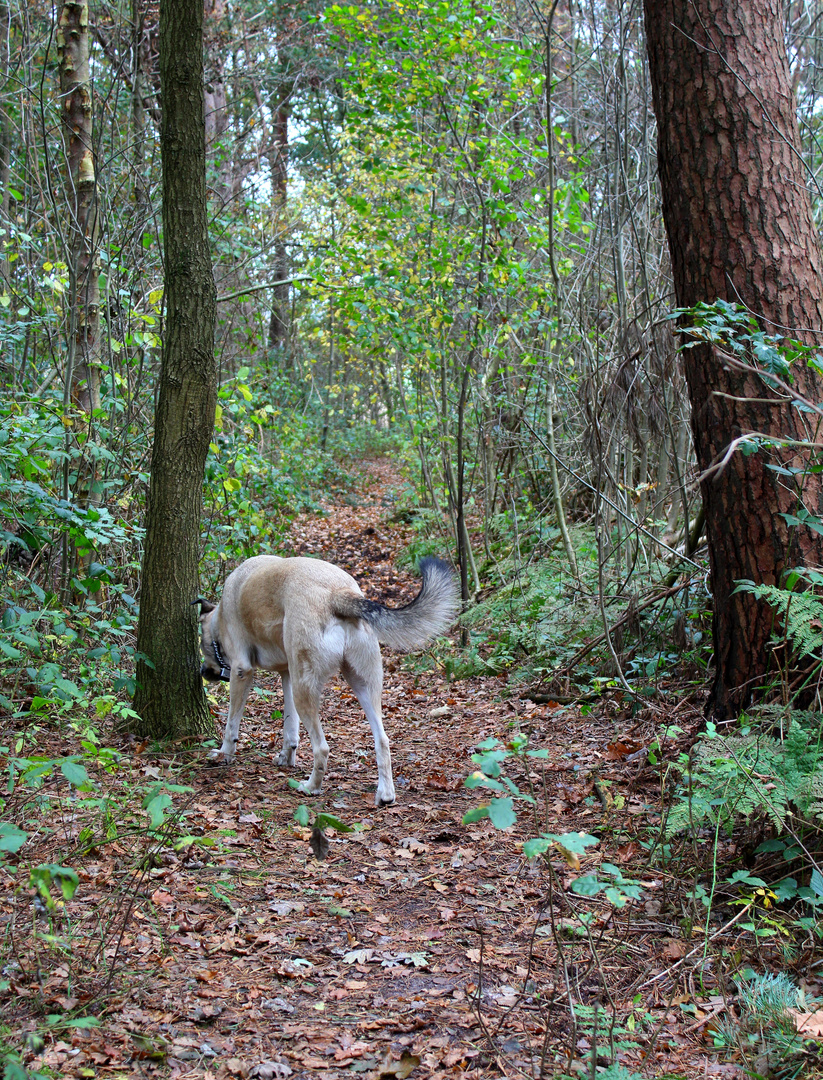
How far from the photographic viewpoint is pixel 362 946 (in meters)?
3.33

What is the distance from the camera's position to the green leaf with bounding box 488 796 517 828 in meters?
2.03

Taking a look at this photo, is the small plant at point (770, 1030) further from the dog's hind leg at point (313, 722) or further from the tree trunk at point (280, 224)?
the tree trunk at point (280, 224)

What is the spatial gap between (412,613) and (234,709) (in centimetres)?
159

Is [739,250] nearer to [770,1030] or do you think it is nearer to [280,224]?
[770,1030]

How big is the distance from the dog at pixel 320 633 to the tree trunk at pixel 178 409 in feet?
0.96

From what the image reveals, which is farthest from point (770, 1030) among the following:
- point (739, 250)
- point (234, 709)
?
point (234, 709)

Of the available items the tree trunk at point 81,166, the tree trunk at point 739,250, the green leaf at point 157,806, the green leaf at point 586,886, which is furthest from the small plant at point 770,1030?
the tree trunk at point 81,166

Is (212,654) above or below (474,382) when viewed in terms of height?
below

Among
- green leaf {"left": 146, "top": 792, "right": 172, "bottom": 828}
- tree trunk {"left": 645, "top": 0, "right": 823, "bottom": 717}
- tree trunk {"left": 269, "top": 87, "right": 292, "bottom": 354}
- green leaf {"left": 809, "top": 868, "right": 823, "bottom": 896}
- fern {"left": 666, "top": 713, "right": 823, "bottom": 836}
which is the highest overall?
tree trunk {"left": 269, "top": 87, "right": 292, "bottom": 354}

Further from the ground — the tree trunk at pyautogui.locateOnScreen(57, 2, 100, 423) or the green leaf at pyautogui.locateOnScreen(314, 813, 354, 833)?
A: the tree trunk at pyautogui.locateOnScreen(57, 2, 100, 423)

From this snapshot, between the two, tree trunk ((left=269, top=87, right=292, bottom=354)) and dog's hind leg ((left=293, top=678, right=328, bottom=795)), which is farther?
tree trunk ((left=269, top=87, right=292, bottom=354))

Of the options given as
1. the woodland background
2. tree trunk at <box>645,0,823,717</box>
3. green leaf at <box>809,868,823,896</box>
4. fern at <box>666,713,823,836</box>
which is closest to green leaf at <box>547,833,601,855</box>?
the woodland background

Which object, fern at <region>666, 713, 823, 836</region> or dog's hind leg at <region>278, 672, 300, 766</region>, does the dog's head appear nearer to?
dog's hind leg at <region>278, 672, 300, 766</region>

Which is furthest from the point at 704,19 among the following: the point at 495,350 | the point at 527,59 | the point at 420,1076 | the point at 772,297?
the point at 420,1076
